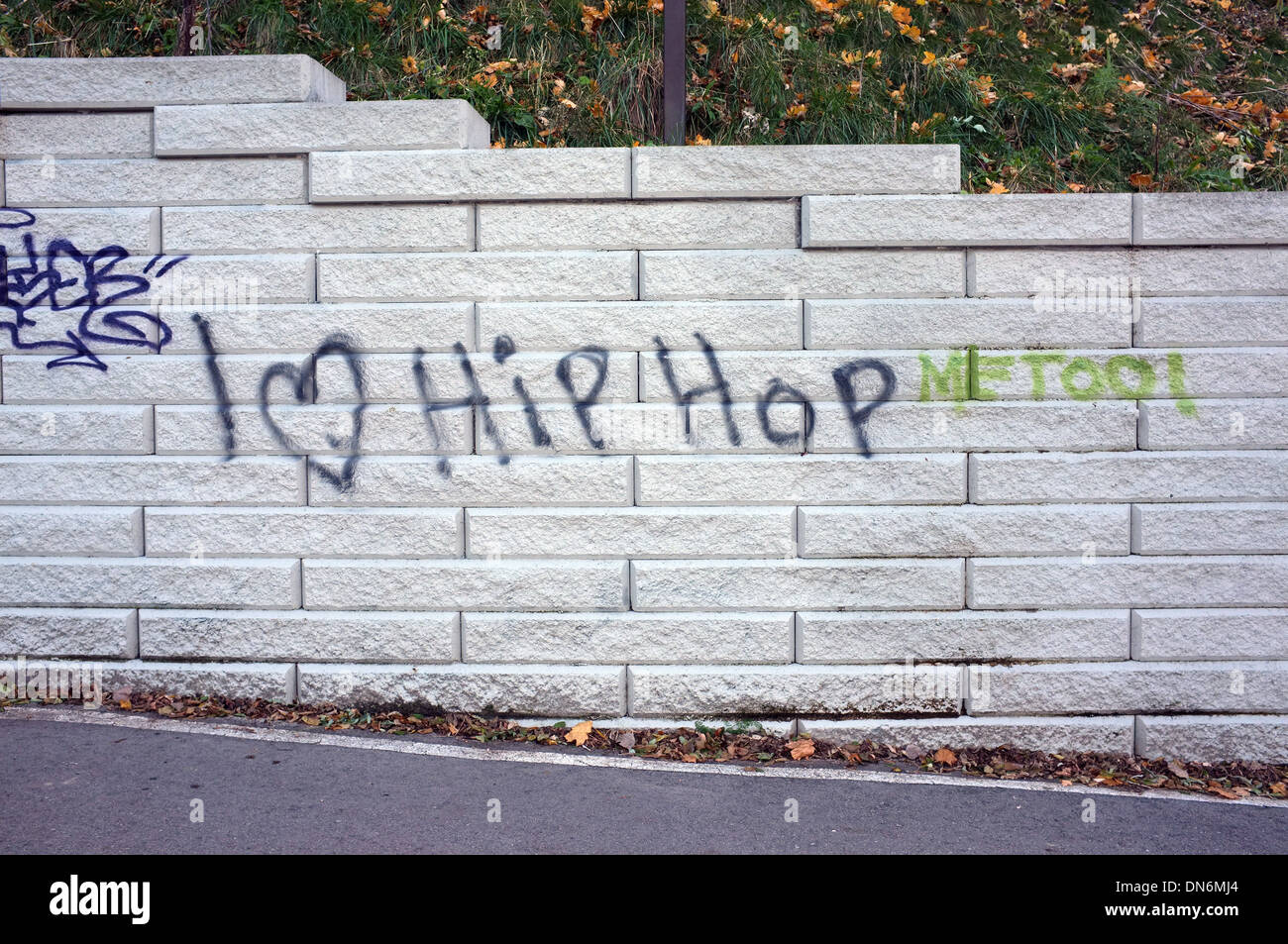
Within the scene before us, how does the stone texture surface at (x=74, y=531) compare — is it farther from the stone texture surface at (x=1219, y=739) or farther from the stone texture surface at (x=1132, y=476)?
the stone texture surface at (x=1219, y=739)

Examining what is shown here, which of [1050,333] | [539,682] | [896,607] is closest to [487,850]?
[539,682]

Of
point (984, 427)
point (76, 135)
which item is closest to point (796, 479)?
point (984, 427)

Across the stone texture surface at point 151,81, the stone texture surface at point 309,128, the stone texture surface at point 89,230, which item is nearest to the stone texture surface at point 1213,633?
the stone texture surface at point 309,128

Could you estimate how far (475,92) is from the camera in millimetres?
5332

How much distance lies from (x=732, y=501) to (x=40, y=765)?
3.21 m

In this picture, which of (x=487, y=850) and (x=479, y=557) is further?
(x=479, y=557)

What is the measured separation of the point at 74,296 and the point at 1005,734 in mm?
5034

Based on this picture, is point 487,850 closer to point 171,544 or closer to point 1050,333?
point 171,544

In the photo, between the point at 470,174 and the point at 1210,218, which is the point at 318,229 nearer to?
the point at 470,174

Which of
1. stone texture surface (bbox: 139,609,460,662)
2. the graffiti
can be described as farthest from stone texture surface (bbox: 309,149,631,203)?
stone texture surface (bbox: 139,609,460,662)

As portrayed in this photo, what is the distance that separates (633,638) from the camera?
445cm

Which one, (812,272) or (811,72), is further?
(811,72)

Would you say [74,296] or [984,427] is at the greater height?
[74,296]

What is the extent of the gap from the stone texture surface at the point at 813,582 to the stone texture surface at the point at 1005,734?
57cm
